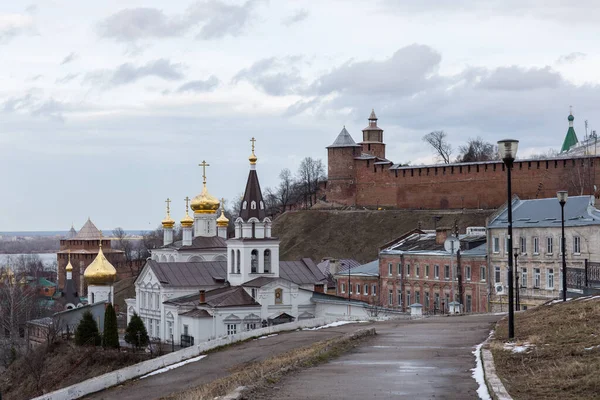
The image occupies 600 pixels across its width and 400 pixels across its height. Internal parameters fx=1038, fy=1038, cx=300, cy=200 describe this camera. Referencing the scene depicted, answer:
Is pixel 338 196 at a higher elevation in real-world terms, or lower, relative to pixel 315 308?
higher

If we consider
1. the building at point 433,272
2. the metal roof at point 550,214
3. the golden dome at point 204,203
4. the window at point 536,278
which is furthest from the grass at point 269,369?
the golden dome at point 204,203

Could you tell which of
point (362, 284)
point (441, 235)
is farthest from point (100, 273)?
point (441, 235)

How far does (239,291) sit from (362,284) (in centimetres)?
763

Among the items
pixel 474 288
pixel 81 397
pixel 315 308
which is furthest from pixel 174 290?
pixel 81 397

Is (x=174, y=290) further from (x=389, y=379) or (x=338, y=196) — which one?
(x=338, y=196)

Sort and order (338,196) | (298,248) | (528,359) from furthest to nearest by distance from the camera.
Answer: (338,196), (298,248), (528,359)

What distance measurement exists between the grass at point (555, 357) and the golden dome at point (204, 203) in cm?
3425

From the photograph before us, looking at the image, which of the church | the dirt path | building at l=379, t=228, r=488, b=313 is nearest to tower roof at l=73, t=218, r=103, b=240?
the church

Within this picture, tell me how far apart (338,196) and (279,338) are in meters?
59.9

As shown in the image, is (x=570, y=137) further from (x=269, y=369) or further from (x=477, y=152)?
(x=269, y=369)

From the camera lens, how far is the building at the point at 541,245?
110ft

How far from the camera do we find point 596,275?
21875 millimetres

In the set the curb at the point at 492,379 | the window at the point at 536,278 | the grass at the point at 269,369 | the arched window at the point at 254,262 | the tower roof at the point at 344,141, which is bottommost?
the grass at the point at 269,369

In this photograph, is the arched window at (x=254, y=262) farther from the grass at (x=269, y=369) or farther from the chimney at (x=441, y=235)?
the grass at (x=269, y=369)
